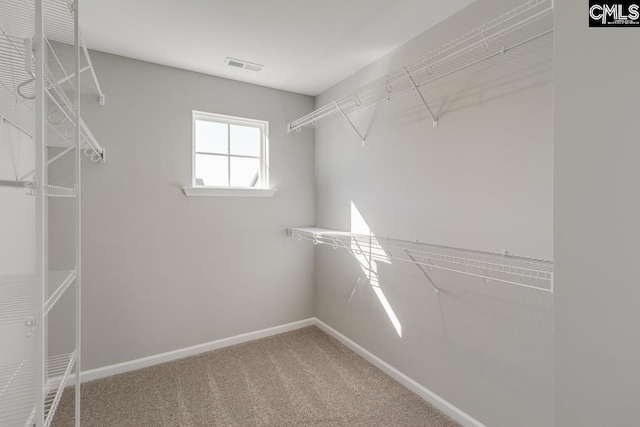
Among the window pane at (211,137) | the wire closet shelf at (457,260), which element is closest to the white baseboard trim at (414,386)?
the wire closet shelf at (457,260)

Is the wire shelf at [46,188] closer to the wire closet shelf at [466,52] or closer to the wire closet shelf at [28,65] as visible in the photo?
the wire closet shelf at [28,65]

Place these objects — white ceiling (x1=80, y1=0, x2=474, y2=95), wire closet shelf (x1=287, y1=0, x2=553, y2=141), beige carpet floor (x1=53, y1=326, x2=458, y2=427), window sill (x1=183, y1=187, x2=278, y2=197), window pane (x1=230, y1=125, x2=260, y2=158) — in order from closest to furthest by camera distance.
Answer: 1. wire closet shelf (x1=287, y1=0, x2=553, y2=141)
2. white ceiling (x1=80, y1=0, x2=474, y2=95)
3. beige carpet floor (x1=53, y1=326, x2=458, y2=427)
4. window sill (x1=183, y1=187, x2=278, y2=197)
5. window pane (x1=230, y1=125, x2=260, y2=158)

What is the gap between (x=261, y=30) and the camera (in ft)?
6.49

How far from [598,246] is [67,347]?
2.96m

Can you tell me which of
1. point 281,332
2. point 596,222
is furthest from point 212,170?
point 596,222

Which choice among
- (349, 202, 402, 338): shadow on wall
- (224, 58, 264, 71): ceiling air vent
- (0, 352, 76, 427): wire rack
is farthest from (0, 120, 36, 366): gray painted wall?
(349, 202, 402, 338): shadow on wall

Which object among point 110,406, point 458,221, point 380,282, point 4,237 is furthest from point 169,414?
point 458,221

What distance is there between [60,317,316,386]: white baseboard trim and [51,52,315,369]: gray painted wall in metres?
0.04

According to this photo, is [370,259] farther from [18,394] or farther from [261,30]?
[18,394]

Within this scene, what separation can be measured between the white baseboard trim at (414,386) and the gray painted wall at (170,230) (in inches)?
26.9

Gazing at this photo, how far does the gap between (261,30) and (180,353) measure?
2502 millimetres

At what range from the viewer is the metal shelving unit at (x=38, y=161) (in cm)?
86

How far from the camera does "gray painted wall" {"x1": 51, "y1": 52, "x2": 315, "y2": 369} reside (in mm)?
2277

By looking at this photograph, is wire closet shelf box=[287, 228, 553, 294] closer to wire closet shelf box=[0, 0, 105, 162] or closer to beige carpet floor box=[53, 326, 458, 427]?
beige carpet floor box=[53, 326, 458, 427]
